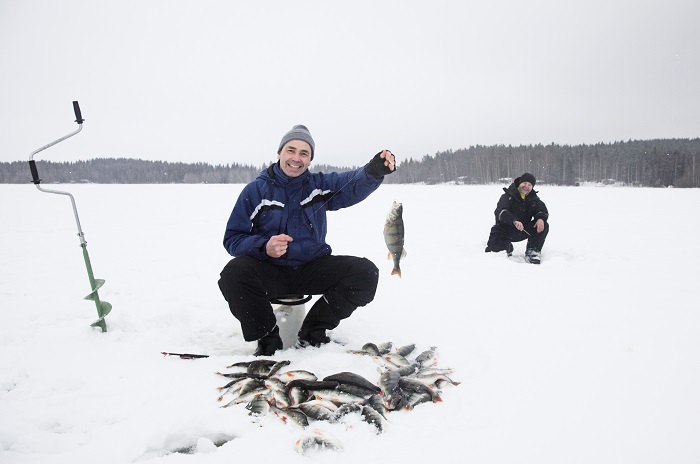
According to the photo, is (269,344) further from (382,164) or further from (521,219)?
(521,219)

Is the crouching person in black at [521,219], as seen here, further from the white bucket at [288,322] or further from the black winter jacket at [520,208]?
the white bucket at [288,322]

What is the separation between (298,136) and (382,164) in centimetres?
82

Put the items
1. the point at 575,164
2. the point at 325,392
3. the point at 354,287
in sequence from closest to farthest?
the point at 325,392 → the point at 354,287 → the point at 575,164

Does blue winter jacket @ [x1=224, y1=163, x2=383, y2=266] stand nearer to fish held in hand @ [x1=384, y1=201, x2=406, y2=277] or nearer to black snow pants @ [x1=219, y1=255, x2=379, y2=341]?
black snow pants @ [x1=219, y1=255, x2=379, y2=341]

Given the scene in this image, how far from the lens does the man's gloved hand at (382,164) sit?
135 inches

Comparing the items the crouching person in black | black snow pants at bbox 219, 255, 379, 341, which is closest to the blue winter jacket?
black snow pants at bbox 219, 255, 379, 341

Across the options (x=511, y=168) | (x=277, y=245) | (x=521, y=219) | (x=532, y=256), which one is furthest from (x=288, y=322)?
(x=511, y=168)

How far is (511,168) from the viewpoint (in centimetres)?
7306

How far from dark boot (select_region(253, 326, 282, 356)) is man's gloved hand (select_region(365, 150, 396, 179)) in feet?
5.44

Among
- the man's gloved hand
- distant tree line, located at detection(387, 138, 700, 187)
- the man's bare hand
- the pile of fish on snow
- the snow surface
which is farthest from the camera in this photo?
distant tree line, located at detection(387, 138, 700, 187)

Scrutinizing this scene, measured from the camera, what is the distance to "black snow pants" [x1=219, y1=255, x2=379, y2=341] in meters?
3.08

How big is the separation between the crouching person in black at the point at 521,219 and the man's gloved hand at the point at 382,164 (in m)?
4.40

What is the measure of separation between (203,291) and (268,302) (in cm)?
234

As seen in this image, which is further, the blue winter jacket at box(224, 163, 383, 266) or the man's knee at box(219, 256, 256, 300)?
the blue winter jacket at box(224, 163, 383, 266)
